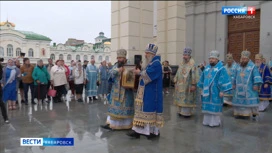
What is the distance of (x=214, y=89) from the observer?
532 cm

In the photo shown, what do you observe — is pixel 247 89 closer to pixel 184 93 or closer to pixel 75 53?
pixel 184 93

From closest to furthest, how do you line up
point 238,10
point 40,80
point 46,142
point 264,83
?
point 46,142 → point 264,83 → point 40,80 → point 238,10

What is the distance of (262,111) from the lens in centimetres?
722

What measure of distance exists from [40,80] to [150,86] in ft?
17.2

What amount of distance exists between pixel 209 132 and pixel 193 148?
1.15 metres

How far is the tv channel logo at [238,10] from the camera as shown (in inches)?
396

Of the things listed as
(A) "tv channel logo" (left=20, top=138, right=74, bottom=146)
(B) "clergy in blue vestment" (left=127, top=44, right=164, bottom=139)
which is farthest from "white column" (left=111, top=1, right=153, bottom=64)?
(A) "tv channel logo" (left=20, top=138, right=74, bottom=146)

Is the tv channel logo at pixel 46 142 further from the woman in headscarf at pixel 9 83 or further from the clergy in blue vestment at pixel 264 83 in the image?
the clergy in blue vestment at pixel 264 83

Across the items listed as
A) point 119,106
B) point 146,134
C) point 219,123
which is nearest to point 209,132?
point 219,123

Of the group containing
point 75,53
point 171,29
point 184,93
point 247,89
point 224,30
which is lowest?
point 184,93

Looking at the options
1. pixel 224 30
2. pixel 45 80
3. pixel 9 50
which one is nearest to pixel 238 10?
pixel 224 30

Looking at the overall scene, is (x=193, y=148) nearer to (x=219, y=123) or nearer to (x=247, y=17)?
(x=219, y=123)

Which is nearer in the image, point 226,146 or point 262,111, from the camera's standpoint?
point 226,146

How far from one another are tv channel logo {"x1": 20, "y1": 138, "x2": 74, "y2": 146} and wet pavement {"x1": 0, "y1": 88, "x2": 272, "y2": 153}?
10 cm
